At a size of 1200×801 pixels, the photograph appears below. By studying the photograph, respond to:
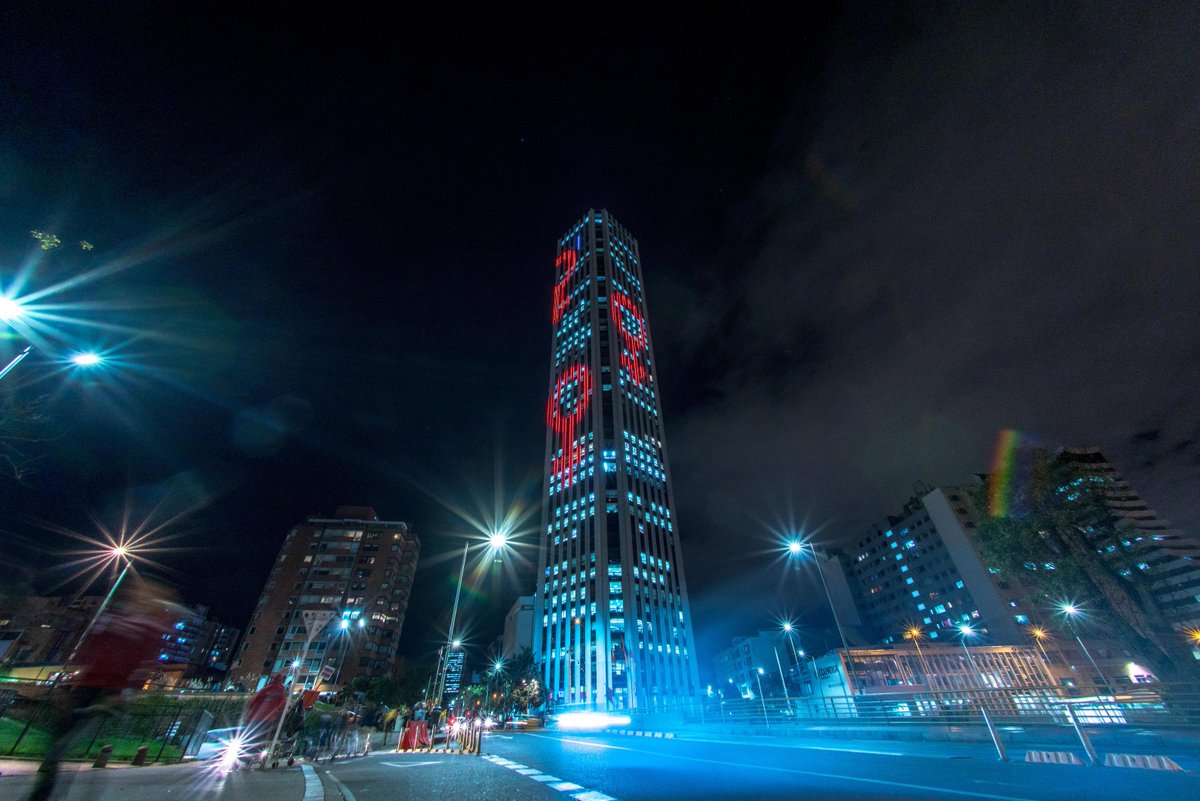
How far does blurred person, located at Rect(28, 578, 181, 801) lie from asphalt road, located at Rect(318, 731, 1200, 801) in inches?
117

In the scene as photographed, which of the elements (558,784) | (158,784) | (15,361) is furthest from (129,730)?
(558,784)

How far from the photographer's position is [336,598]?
82750mm

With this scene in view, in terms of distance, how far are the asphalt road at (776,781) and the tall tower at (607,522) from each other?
64.7m

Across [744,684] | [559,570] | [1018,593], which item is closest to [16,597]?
[559,570]

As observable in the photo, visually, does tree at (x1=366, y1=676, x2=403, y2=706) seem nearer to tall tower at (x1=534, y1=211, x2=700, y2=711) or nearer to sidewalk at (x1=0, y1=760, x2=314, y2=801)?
tall tower at (x1=534, y1=211, x2=700, y2=711)

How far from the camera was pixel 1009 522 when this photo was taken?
85.1 feet

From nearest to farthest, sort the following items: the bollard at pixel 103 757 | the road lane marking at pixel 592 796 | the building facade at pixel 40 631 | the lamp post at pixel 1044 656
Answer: the road lane marking at pixel 592 796, the bollard at pixel 103 757, the lamp post at pixel 1044 656, the building facade at pixel 40 631

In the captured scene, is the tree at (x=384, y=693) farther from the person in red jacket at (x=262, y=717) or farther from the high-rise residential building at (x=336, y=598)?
the person in red jacket at (x=262, y=717)

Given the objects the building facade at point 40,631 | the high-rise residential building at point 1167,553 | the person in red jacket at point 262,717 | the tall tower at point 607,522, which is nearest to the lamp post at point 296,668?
the person in red jacket at point 262,717

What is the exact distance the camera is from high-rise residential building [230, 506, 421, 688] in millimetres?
74812

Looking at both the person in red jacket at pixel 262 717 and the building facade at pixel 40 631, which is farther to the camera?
the building facade at pixel 40 631

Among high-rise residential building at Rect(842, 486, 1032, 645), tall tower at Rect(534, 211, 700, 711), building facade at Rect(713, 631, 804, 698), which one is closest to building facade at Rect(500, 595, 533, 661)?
tall tower at Rect(534, 211, 700, 711)

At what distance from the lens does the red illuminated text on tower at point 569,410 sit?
295 feet

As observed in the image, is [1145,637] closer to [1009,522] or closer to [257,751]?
[1009,522]
